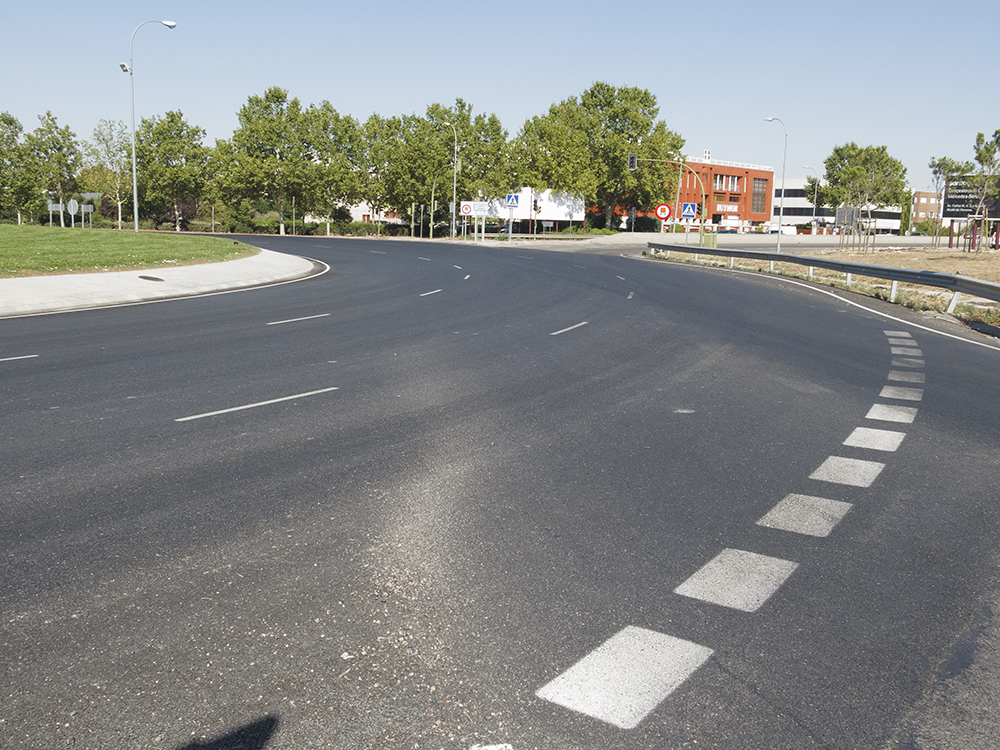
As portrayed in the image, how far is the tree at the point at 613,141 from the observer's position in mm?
90688

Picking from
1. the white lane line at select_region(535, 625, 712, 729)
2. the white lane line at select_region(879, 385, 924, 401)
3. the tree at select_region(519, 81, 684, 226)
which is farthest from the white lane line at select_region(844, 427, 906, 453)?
the tree at select_region(519, 81, 684, 226)

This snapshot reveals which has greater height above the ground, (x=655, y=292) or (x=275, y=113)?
(x=275, y=113)

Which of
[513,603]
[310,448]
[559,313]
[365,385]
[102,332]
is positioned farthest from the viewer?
[559,313]

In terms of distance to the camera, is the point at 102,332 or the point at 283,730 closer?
the point at 283,730

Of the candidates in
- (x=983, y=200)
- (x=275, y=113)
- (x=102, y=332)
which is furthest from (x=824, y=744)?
(x=275, y=113)

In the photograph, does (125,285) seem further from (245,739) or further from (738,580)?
(245,739)

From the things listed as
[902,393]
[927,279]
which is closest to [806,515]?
[902,393]

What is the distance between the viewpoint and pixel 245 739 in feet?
9.58

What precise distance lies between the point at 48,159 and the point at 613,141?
61.5m

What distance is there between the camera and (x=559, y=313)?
16.6 meters

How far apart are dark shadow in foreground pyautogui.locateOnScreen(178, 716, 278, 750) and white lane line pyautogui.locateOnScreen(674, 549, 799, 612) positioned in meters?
2.13

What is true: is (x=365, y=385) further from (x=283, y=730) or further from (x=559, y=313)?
(x=559, y=313)

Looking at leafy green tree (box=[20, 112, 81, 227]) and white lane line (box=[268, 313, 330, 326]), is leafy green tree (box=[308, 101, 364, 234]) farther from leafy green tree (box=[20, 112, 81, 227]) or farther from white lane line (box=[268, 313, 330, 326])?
white lane line (box=[268, 313, 330, 326])

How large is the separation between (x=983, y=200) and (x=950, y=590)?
6078 centimetres
